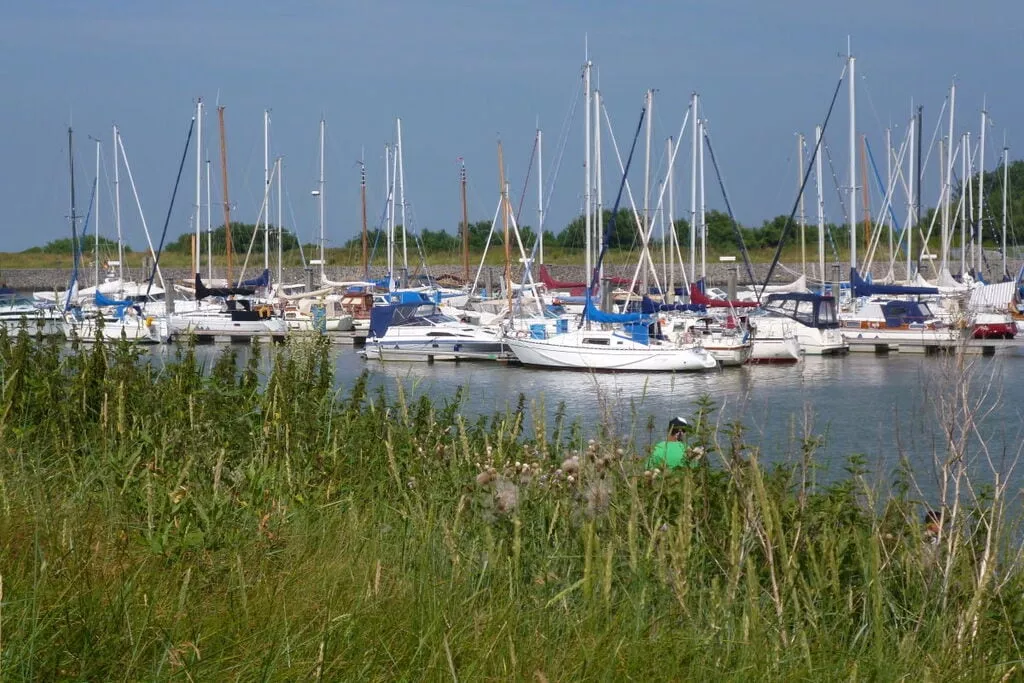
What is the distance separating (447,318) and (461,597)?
36.3 metres

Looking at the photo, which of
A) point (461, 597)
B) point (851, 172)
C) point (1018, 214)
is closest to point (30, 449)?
point (461, 597)

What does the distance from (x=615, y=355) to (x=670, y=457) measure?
2495cm

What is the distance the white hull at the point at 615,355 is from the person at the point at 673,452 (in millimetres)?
23456

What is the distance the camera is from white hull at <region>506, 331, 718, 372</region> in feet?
109

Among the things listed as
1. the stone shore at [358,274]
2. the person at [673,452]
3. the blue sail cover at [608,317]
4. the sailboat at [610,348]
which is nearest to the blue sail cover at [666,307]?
the sailboat at [610,348]

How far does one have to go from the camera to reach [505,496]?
6363mm

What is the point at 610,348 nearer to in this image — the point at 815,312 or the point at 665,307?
A: the point at 665,307

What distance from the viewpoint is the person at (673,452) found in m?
6.66

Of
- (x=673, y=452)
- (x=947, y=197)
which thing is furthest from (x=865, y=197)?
(x=673, y=452)

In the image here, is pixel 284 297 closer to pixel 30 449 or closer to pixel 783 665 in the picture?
pixel 30 449

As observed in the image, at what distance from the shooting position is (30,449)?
24.4ft

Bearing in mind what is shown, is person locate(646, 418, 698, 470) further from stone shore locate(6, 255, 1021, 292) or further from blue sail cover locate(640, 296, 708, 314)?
stone shore locate(6, 255, 1021, 292)

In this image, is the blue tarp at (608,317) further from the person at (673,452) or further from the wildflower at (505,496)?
the wildflower at (505,496)

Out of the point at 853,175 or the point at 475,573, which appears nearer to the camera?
the point at 475,573
